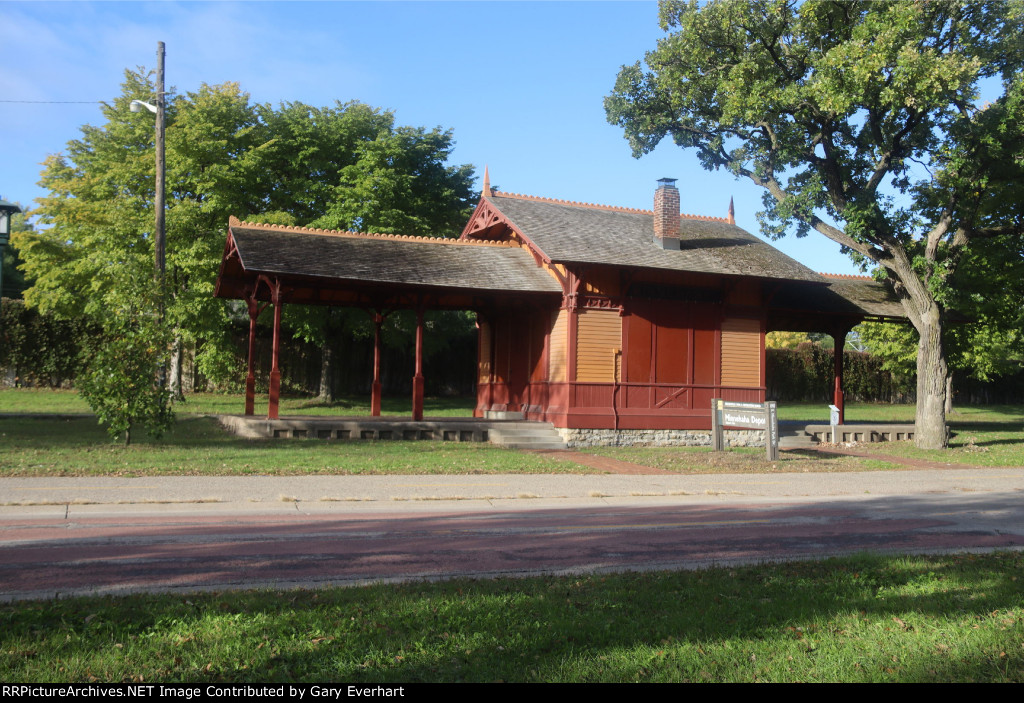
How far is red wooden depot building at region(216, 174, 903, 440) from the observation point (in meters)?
20.7

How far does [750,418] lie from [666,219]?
7.23 m

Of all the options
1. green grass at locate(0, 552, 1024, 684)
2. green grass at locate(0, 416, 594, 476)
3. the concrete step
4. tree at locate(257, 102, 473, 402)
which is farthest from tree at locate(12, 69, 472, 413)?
green grass at locate(0, 552, 1024, 684)

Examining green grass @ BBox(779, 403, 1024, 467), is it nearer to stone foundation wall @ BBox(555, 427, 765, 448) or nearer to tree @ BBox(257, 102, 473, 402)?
stone foundation wall @ BBox(555, 427, 765, 448)

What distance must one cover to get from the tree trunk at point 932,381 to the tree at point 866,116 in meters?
0.04

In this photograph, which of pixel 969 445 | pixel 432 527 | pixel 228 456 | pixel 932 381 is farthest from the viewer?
pixel 969 445

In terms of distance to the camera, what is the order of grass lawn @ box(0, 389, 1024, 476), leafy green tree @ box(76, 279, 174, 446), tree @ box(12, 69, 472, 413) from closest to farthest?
grass lawn @ box(0, 389, 1024, 476)
leafy green tree @ box(76, 279, 174, 446)
tree @ box(12, 69, 472, 413)

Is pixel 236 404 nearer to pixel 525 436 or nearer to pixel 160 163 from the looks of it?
pixel 160 163

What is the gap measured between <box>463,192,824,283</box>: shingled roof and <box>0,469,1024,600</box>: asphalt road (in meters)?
8.38

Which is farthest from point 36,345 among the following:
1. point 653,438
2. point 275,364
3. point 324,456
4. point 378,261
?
point 653,438

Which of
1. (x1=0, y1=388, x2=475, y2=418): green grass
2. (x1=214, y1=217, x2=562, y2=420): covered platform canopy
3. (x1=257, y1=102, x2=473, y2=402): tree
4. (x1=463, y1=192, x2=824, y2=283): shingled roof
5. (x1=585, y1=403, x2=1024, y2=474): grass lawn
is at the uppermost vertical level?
(x1=257, y1=102, x2=473, y2=402): tree

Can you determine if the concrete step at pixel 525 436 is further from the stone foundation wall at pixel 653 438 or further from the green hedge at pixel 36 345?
the green hedge at pixel 36 345

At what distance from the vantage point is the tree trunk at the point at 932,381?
2211cm

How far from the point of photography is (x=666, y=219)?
23.0 m

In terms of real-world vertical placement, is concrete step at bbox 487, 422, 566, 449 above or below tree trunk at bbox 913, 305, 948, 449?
below
